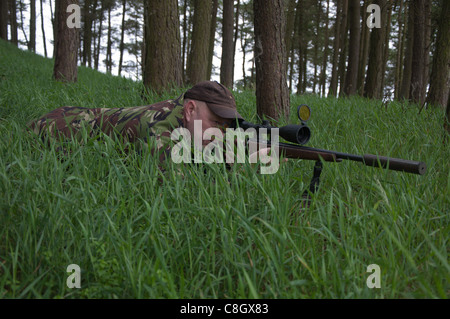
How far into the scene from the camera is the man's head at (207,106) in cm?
284

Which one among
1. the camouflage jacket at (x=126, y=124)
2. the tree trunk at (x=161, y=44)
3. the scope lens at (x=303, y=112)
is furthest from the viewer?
the tree trunk at (x=161, y=44)

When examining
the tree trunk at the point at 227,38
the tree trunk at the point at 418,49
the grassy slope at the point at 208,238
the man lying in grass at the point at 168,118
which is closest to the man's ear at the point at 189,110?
the man lying in grass at the point at 168,118

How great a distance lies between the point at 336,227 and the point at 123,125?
1.87 metres

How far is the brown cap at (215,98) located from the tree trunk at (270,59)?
51.5 inches

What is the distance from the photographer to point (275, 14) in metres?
3.94

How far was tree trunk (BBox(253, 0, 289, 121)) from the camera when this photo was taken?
13.0 ft

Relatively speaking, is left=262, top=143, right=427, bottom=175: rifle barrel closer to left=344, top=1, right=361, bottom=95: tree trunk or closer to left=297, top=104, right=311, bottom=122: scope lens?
left=297, top=104, right=311, bottom=122: scope lens

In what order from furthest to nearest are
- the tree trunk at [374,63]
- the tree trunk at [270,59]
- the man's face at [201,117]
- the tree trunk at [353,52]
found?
the tree trunk at [353,52], the tree trunk at [374,63], the tree trunk at [270,59], the man's face at [201,117]

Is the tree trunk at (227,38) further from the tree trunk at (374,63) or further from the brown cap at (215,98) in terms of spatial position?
the brown cap at (215,98)

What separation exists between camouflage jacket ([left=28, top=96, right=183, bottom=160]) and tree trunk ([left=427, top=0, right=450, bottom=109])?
160 inches

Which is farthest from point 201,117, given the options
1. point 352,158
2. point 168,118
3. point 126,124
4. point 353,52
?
point 353,52

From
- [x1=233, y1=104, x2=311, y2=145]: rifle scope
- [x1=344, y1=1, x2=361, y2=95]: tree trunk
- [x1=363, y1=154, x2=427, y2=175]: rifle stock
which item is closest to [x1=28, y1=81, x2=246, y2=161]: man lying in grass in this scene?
[x1=233, y1=104, x2=311, y2=145]: rifle scope

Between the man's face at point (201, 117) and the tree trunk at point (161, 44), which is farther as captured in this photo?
the tree trunk at point (161, 44)
